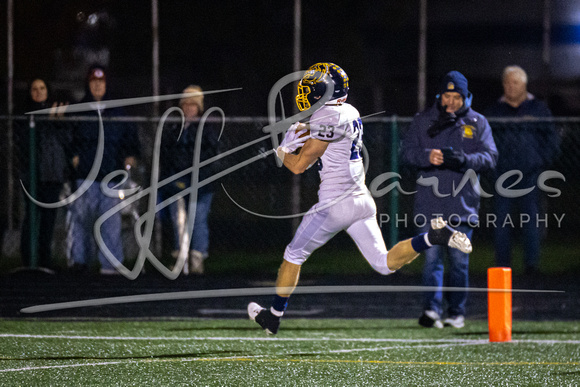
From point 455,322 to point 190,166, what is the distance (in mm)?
4324

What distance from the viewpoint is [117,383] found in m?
5.89

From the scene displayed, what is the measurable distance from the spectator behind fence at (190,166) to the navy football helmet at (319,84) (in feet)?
14.4

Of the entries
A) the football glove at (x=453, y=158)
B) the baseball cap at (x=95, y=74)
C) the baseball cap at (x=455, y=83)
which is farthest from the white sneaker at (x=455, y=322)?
the baseball cap at (x=95, y=74)

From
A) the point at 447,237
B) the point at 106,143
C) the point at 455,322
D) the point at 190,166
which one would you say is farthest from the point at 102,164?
the point at 447,237

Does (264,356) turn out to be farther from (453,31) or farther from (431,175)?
(453,31)

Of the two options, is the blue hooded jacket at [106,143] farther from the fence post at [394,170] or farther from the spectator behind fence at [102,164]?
the fence post at [394,170]

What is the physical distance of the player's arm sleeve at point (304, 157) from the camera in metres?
6.86

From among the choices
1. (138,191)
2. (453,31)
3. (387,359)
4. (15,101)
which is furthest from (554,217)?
(387,359)

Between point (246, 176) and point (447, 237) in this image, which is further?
point (246, 176)

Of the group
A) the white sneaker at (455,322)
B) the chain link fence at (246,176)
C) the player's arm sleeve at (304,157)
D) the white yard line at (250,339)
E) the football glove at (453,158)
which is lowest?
the white sneaker at (455,322)

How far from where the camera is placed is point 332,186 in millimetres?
7156

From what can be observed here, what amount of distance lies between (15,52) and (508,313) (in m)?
9.75

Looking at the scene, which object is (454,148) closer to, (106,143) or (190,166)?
(190,166)

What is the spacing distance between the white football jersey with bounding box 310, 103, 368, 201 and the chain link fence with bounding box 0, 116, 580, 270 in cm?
345
